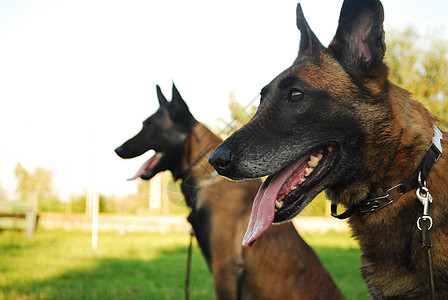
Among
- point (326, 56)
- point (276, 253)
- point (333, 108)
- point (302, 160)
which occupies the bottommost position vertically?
point (276, 253)

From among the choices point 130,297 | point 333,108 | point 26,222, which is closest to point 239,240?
point 333,108

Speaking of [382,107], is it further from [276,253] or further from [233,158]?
[276,253]

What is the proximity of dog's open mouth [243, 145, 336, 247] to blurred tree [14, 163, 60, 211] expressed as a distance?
10.3 m

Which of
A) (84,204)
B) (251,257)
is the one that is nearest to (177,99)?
(251,257)

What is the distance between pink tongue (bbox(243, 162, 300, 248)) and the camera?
1720 millimetres

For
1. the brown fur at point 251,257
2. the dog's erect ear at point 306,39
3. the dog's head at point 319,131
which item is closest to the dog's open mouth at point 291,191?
the dog's head at point 319,131

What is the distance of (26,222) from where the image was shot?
945cm

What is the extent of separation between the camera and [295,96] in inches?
71.6

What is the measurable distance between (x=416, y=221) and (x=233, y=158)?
854mm

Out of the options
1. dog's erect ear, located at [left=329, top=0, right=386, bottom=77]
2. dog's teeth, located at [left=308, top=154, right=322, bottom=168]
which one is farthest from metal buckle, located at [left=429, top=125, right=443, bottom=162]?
dog's teeth, located at [left=308, top=154, right=322, bottom=168]

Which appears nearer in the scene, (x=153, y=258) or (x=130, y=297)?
(x=130, y=297)

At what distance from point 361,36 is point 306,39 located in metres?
0.40

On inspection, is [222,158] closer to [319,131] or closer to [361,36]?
[319,131]

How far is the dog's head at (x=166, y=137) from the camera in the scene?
4.08 metres
